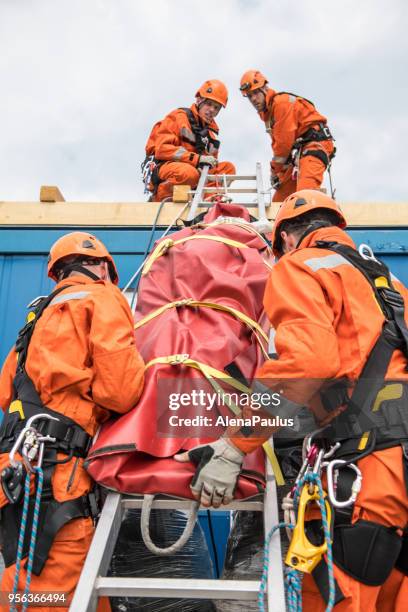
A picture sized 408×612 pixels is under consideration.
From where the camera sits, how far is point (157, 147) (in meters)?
6.65

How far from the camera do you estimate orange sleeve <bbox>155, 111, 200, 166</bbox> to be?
6469 millimetres

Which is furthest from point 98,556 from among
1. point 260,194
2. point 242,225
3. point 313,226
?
point 260,194

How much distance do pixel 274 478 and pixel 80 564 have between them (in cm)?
86

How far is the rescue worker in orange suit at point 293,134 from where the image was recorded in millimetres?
6207

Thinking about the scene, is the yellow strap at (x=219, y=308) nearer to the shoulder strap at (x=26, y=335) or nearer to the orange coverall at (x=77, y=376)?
the orange coverall at (x=77, y=376)

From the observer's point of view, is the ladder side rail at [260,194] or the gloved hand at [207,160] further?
the gloved hand at [207,160]

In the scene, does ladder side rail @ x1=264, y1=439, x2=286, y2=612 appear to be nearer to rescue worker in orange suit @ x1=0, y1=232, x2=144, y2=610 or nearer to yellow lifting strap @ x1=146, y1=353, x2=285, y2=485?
yellow lifting strap @ x1=146, y1=353, x2=285, y2=485

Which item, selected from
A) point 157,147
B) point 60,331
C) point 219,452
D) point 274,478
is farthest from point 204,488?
point 157,147

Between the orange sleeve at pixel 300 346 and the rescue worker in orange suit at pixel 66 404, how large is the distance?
24.7 inches

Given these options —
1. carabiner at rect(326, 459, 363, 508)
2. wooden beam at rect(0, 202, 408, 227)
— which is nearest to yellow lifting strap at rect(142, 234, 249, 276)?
carabiner at rect(326, 459, 363, 508)

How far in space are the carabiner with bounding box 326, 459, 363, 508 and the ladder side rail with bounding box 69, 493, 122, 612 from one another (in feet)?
2.71

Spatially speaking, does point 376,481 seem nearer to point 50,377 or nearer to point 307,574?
point 307,574

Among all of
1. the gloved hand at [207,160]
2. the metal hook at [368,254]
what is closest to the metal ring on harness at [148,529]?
the metal hook at [368,254]

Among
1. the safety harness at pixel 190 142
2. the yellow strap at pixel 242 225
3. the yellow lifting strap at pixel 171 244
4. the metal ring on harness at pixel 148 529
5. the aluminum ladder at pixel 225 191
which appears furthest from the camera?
the safety harness at pixel 190 142
